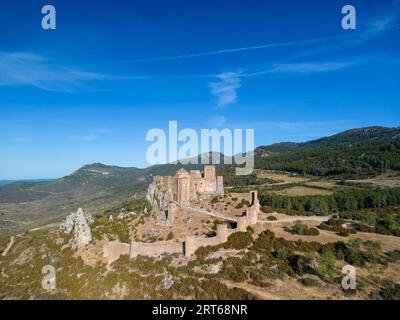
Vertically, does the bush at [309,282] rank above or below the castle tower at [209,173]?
below

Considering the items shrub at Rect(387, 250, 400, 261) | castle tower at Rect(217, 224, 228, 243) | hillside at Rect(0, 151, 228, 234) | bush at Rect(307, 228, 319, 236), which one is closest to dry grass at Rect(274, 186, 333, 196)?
bush at Rect(307, 228, 319, 236)

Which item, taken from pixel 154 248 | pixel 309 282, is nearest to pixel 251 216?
pixel 154 248

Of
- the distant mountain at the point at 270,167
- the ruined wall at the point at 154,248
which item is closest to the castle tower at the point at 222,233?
the ruined wall at the point at 154,248

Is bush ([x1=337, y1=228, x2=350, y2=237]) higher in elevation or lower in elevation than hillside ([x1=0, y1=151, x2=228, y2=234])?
higher

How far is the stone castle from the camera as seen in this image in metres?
48.2

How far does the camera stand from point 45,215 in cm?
13325

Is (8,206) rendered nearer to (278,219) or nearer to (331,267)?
(278,219)

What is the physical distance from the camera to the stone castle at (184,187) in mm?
48219

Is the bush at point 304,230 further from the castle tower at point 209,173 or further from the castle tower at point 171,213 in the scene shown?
the castle tower at point 209,173

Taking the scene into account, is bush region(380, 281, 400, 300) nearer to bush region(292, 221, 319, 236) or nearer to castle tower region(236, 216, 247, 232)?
bush region(292, 221, 319, 236)

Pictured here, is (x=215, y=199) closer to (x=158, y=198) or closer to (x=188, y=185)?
(x=188, y=185)
